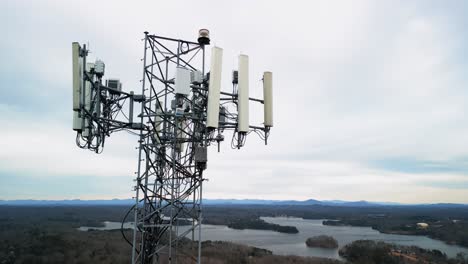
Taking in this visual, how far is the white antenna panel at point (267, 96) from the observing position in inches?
409

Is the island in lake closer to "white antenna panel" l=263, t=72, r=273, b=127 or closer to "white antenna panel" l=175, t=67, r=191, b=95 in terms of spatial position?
"white antenna panel" l=263, t=72, r=273, b=127

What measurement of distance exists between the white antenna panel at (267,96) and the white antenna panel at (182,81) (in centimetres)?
259

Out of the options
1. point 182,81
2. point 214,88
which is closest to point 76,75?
point 182,81

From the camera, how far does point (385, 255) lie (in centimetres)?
4016

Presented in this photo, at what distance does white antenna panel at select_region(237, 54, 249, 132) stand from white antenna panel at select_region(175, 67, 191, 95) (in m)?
1.44

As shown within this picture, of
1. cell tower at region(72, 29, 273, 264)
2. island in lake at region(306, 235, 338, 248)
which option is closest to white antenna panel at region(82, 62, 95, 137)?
cell tower at region(72, 29, 273, 264)

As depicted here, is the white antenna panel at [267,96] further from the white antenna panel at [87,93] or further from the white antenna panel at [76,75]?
the white antenna panel at [76,75]

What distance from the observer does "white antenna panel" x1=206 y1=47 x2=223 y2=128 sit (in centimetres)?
876

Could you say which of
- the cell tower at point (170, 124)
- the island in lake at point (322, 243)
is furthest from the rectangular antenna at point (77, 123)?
the island in lake at point (322, 243)

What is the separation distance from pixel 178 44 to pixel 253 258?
31.4 metres

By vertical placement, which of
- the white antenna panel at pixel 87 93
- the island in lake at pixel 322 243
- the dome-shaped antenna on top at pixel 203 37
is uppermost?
the dome-shaped antenna on top at pixel 203 37

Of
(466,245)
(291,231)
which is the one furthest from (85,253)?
(466,245)

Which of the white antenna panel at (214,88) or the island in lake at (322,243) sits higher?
the white antenna panel at (214,88)

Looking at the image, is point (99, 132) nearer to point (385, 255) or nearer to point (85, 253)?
point (85, 253)
